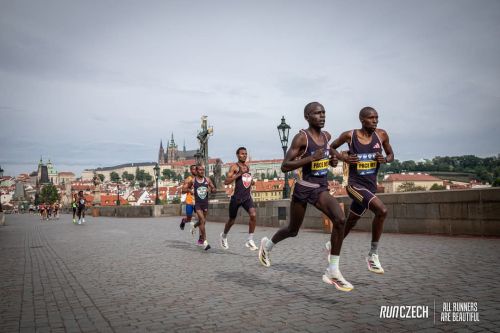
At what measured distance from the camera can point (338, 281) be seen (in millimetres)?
4605

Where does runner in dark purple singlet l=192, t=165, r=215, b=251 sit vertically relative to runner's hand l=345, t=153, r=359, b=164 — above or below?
below

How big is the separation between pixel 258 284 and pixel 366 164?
2112mm

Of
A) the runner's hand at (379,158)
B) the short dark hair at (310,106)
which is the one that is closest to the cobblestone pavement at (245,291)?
the runner's hand at (379,158)

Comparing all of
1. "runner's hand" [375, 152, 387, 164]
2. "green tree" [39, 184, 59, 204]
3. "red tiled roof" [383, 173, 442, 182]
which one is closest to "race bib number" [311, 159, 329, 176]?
"runner's hand" [375, 152, 387, 164]

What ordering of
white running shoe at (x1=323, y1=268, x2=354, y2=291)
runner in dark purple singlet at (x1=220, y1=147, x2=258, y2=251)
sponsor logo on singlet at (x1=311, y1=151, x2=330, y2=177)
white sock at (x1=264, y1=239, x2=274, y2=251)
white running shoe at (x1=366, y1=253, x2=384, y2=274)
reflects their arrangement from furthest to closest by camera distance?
runner in dark purple singlet at (x1=220, y1=147, x2=258, y2=251) < white sock at (x1=264, y1=239, x2=274, y2=251) < white running shoe at (x1=366, y1=253, x2=384, y2=274) < sponsor logo on singlet at (x1=311, y1=151, x2=330, y2=177) < white running shoe at (x1=323, y1=268, x2=354, y2=291)

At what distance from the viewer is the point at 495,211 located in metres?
9.08

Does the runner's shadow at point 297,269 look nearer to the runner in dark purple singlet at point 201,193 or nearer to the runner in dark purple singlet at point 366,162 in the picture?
the runner in dark purple singlet at point 366,162

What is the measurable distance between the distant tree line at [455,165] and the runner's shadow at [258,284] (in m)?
117

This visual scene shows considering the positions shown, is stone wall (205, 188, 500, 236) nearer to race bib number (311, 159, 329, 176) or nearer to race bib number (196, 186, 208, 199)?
race bib number (196, 186, 208, 199)

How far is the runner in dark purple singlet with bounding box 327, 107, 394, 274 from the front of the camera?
5.58m

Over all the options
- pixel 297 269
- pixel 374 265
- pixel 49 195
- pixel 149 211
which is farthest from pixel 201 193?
pixel 49 195

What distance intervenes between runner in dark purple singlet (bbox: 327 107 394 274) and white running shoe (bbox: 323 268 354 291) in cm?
106

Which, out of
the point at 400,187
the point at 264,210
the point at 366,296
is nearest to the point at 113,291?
the point at 366,296

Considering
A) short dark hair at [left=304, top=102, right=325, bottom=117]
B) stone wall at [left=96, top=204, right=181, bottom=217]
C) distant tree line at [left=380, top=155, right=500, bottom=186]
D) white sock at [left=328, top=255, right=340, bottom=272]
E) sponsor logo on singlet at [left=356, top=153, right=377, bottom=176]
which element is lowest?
stone wall at [left=96, top=204, right=181, bottom=217]
